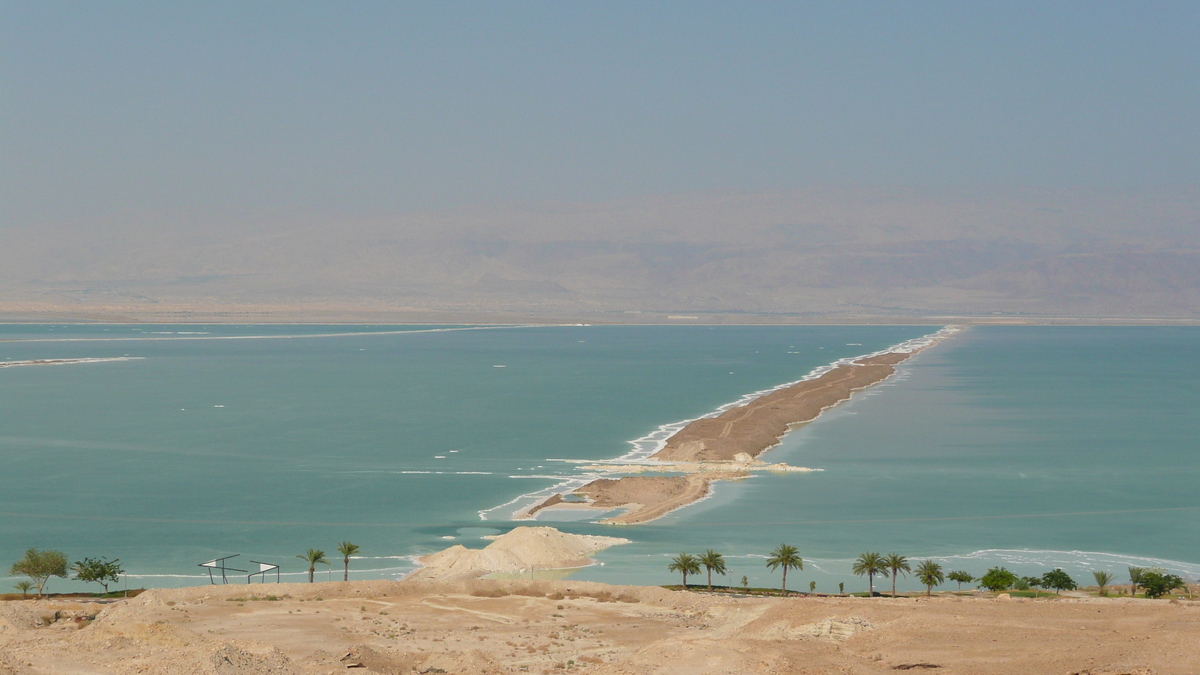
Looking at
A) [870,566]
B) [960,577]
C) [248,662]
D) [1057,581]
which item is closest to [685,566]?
[870,566]

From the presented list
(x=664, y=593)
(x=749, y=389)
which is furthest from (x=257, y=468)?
(x=749, y=389)

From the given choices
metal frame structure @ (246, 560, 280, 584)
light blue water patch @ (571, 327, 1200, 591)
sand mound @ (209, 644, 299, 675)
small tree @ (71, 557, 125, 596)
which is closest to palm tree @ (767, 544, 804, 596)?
light blue water patch @ (571, 327, 1200, 591)

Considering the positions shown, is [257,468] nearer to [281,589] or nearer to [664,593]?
[281,589]

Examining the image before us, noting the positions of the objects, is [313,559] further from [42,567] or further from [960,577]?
[960,577]

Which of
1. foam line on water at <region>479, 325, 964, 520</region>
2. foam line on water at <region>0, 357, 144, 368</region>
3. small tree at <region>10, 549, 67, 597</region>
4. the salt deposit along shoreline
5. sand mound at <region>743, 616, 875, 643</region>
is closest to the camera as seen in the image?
sand mound at <region>743, 616, 875, 643</region>

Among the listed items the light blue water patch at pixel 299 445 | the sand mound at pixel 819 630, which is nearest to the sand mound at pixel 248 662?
the sand mound at pixel 819 630

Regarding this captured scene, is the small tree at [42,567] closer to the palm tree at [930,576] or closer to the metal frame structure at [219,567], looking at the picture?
the metal frame structure at [219,567]

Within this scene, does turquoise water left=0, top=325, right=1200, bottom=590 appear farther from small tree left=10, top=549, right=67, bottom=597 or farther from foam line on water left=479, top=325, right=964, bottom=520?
small tree left=10, top=549, right=67, bottom=597
